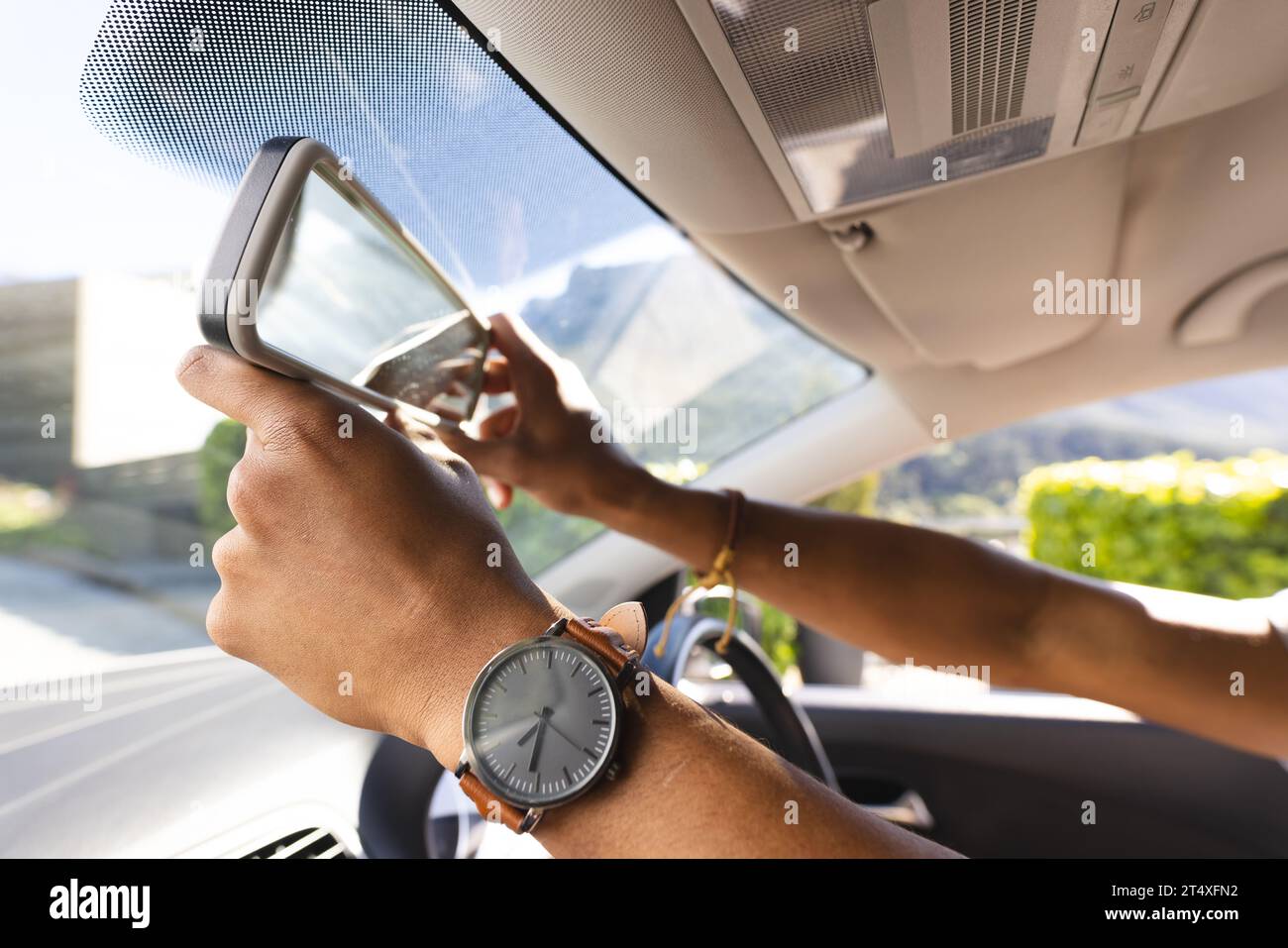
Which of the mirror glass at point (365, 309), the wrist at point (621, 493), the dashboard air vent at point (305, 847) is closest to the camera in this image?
the mirror glass at point (365, 309)

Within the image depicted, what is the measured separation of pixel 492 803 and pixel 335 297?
0.60 m

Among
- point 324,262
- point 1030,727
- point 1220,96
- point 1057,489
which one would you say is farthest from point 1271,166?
point 1057,489

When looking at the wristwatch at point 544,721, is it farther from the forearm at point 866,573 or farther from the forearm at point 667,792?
the forearm at point 866,573

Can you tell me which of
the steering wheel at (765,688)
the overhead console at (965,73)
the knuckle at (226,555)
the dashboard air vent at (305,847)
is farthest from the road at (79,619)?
the overhead console at (965,73)

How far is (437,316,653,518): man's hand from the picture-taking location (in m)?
1.29

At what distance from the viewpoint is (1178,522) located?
4.27m

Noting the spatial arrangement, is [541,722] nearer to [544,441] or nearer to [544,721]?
[544,721]

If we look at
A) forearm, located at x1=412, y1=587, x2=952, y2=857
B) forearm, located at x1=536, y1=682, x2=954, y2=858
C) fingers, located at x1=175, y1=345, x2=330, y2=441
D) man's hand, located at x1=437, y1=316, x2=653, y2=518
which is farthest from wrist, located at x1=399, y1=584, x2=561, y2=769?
man's hand, located at x1=437, y1=316, x2=653, y2=518

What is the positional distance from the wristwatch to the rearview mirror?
34 cm

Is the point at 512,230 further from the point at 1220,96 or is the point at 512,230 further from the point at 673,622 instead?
the point at 1220,96

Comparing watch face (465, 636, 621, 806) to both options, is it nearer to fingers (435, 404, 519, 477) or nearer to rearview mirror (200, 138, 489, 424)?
rearview mirror (200, 138, 489, 424)

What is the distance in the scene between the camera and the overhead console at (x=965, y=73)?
30.5 inches

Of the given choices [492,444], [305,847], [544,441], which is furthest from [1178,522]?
[305,847]

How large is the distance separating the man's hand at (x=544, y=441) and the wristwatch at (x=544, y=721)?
0.53m
